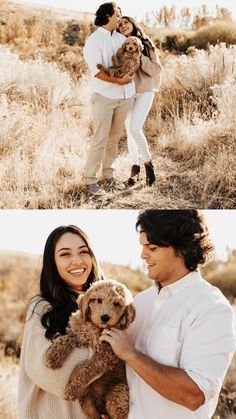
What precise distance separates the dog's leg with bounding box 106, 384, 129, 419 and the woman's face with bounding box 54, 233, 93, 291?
602mm

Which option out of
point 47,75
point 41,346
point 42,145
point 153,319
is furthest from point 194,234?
point 47,75

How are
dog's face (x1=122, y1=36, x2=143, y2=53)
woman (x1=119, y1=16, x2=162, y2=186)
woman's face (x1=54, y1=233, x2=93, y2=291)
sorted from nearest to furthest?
woman's face (x1=54, y1=233, x2=93, y2=291), dog's face (x1=122, y1=36, x2=143, y2=53), woman (x1=119, y1=16, x2=162, y2=186)

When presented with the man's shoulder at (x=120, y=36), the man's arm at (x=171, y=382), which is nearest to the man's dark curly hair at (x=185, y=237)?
the man's arm at (x=171, y=382)

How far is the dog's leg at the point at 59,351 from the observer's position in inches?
117

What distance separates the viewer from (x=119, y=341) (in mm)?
2855

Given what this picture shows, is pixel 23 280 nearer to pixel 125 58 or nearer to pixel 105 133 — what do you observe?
pixel 105 133

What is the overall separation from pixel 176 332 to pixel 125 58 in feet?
7.10

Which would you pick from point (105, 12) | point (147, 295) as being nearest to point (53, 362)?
point (147, 295)

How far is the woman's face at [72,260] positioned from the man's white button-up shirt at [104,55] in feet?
4.52

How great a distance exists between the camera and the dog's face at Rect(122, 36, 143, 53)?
170 inches

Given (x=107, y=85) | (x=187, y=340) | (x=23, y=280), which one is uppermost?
(x=107, y=85)

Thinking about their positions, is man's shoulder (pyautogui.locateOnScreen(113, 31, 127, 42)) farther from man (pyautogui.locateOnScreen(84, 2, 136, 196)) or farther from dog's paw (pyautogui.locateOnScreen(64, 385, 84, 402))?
dog's paw (pyautogui.locateOnScreen(64, 385, 84, 402))

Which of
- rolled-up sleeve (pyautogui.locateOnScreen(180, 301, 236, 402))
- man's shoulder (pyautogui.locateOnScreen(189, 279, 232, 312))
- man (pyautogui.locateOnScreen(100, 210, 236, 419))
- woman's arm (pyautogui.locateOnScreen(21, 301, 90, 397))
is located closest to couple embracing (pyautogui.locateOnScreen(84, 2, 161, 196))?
man (pyautogui.locateOnScreen(100, 210, 236, 419))

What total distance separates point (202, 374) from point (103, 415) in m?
0.60
